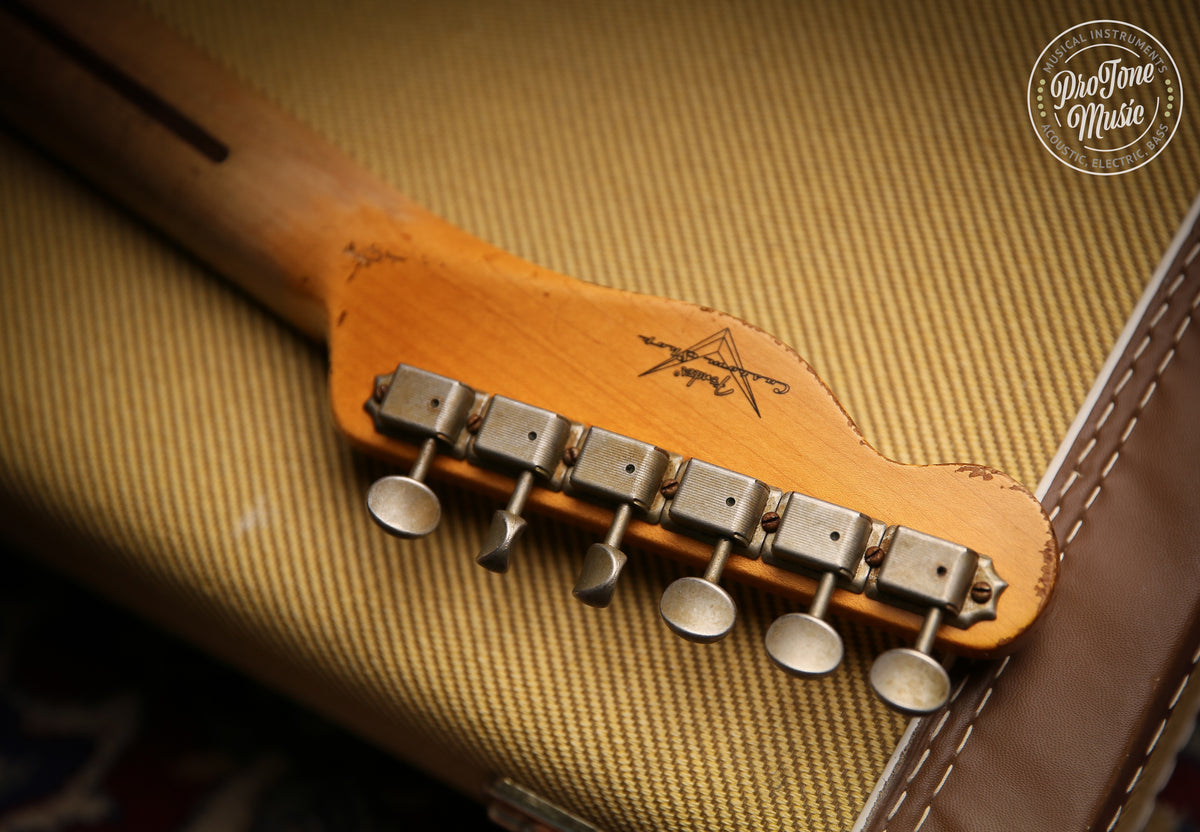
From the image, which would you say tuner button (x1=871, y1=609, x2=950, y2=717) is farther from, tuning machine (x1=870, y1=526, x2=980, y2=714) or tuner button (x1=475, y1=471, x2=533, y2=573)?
tuner button (x1=475, y1=471, x2=533, y2=573)

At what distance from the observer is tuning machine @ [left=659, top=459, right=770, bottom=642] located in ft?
1.24

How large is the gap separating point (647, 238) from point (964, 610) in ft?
0.95

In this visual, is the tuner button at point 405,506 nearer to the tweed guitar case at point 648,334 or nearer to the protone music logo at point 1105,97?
the tweed guitar case at point 648,334

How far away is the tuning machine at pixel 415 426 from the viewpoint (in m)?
0.42

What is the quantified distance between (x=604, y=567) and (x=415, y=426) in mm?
129

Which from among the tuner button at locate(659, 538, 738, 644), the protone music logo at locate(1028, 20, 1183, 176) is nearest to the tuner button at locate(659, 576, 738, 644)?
the tuner button at locate(659, 538, 738, 644)

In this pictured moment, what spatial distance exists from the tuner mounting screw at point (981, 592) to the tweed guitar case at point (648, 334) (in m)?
0.04

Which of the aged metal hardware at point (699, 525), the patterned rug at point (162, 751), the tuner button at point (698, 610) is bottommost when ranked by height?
the patterned rug at point (162, 751)

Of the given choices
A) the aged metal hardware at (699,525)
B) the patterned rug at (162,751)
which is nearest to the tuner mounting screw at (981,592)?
the aged metal hardware at (699,525)

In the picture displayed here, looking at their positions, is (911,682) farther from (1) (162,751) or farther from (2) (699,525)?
(1) (162,751)

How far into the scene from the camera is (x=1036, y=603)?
376mm

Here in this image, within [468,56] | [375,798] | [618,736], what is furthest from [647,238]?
[375,798]

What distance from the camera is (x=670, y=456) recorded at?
0.43 m

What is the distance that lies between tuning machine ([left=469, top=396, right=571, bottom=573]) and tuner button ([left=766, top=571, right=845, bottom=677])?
0.13 meters
